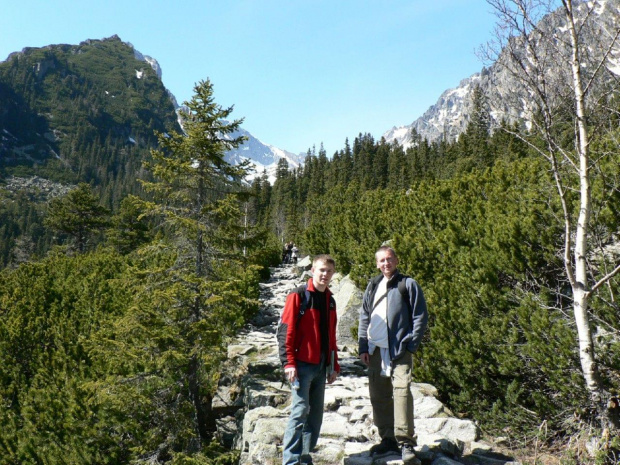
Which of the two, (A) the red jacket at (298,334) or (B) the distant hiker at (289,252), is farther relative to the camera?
(B) the distant hiker at (289,252)

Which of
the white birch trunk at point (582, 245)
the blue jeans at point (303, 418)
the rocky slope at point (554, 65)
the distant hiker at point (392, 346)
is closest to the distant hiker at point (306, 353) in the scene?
the blue jeans at point (303, 418)

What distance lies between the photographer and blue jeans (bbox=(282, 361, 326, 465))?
3691mm

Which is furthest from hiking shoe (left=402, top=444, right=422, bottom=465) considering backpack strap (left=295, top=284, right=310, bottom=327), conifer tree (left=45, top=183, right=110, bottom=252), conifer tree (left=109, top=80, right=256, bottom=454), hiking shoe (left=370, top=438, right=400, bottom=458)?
conifer tree (left=45, top=183, right=110, bottom=252)

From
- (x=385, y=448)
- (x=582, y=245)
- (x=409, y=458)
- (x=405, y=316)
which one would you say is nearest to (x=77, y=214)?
(x=385, y=448)

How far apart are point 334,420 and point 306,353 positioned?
8.23ft

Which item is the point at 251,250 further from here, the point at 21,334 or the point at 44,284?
the point at 44,284

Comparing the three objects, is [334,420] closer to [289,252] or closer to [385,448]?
[385,448]

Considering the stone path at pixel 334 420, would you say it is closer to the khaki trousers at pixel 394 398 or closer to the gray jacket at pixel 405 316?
the khaki trousers at pixel 394 398

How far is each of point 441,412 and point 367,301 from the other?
2418 mm

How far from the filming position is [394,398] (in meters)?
3.82

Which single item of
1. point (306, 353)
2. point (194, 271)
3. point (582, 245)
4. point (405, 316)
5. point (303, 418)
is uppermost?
point (582, 245)

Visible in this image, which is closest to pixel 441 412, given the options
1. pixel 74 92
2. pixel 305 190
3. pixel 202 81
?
pixel 202 81

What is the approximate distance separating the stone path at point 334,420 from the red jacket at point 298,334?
1.33 metres

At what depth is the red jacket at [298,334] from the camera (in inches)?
143
